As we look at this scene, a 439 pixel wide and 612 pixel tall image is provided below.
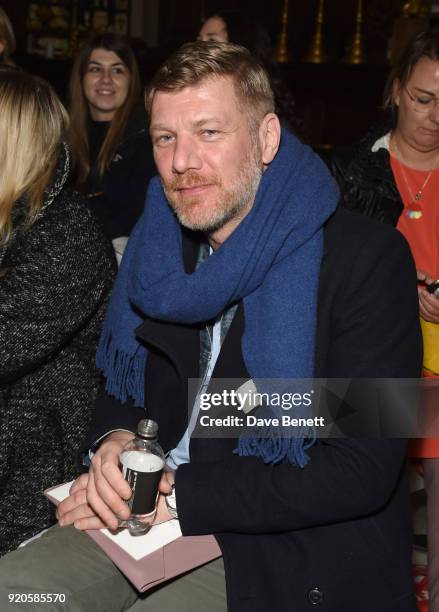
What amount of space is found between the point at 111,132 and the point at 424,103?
1698 millimetres

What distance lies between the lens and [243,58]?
58.6 inches

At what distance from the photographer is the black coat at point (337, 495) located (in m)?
1.34

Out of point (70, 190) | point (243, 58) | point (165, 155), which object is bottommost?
point (70, 190)

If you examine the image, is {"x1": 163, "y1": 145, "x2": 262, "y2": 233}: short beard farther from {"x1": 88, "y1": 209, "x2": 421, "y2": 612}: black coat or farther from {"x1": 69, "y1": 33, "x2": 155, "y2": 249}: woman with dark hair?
{"x1": 69, "y1": 33, "x2": 155, "y2": 249}: woman with dark hair

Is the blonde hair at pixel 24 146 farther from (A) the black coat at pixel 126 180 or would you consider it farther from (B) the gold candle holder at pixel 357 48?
(B) the gold candle holder at pixel 357 48

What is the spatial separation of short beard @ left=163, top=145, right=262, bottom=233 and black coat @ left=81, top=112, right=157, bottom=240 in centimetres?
170

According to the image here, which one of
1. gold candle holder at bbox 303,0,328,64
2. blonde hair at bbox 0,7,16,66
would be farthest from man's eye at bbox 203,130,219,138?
gold candle holder at bbox 303,0,328,64

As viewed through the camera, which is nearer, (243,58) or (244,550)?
(244,550)

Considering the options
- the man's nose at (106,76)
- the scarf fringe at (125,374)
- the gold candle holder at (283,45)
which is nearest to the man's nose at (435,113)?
the scarf fringe at (125,374)

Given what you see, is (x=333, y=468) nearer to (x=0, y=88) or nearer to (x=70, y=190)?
(x=70, y=190)

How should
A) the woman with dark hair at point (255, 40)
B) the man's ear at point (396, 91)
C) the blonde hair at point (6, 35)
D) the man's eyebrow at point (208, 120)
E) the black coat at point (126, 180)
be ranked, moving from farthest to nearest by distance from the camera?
the blonde hair at point (6, 35)
the black coat at point (126, 180)
the woman with dark hair at point (255, 40)
the man's ear at point (396, 91)
the man's eyebrow at point (208, 120)

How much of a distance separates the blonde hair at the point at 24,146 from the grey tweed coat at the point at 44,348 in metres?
0.02

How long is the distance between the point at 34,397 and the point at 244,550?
623 millimetres

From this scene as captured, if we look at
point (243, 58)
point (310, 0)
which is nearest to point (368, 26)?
point (310, 0)
